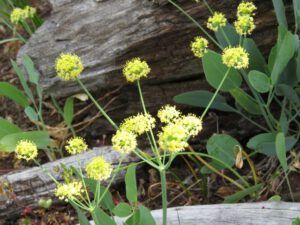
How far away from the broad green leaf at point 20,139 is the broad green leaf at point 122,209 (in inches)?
20.3

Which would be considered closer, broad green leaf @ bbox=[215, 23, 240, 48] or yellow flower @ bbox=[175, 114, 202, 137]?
yellow flower @ bbox=[175, 114, 202, 137]

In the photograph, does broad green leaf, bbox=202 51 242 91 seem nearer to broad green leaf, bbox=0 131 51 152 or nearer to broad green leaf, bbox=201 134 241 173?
broad green leaf, bbox=201 134 241 173

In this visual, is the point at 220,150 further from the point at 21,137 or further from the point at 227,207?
the point at 21,137

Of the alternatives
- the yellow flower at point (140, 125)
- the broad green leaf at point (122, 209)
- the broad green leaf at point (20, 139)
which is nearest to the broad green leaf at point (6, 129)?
the broad green leaf at point (20, 139)

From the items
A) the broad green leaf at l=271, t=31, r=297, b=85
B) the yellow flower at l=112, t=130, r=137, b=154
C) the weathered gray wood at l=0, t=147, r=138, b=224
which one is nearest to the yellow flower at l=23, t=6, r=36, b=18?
the weathered gray wood at l=0, t=147, r=138, b=224

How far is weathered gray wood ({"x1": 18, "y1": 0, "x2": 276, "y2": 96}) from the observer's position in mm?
2494

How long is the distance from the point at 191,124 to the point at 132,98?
49.1 inches

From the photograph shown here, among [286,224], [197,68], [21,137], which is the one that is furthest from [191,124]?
[197,68]

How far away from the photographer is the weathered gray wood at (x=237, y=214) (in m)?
2.00

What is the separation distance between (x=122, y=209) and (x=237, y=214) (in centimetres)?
48

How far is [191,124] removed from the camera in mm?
1548

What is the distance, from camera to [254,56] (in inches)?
89.4

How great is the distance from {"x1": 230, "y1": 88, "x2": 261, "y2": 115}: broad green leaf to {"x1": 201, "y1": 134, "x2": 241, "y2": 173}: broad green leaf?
146mm

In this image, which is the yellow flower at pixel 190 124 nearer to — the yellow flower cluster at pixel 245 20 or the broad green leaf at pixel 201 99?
the yellow flower cluster at pixel 245 20
